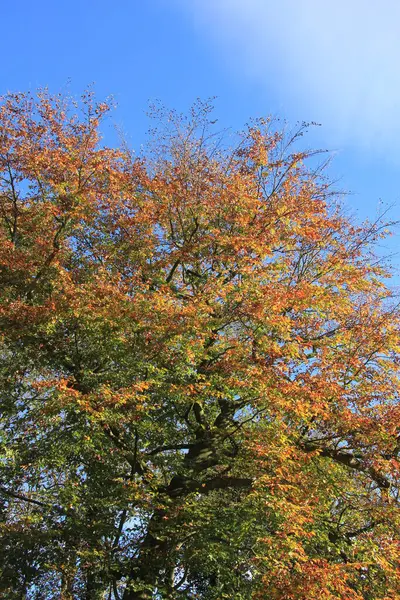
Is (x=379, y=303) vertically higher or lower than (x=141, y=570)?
higher

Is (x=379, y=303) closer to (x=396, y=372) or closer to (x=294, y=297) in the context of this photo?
(x=396, y=372)

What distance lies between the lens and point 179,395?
802 centimetres

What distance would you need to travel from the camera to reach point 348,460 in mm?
8867

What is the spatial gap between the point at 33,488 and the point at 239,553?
3.82m

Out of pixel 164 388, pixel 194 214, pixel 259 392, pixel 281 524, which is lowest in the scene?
pixel 281 524

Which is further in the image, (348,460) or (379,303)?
(379,303)

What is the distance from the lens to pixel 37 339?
8500mm

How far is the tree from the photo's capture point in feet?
24.9

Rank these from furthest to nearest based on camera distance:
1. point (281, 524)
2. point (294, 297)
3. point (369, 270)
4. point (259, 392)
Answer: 1. point (369, 270)
2. point (294, 297)
3. point (259, 392)
4. point (281, 524)

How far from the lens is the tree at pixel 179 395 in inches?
299

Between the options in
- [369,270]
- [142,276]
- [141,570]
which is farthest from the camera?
[369,270]

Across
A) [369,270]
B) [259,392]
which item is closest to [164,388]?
[259,392]

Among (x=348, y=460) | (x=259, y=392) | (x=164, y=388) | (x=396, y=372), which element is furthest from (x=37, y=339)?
(x=396, y=372)

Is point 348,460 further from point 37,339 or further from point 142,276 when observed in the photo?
point 37,339
